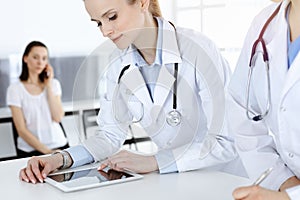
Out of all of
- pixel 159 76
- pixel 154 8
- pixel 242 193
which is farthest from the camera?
pixel 154 8

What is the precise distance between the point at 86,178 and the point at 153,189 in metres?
0.19

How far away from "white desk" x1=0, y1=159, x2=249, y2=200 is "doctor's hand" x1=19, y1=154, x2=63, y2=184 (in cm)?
2

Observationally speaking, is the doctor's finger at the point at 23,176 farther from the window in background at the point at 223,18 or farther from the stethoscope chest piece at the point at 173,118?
the window in background at the point at 223,18

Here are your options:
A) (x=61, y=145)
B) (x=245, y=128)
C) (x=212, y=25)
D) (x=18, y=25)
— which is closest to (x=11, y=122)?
(x=61, y=145)

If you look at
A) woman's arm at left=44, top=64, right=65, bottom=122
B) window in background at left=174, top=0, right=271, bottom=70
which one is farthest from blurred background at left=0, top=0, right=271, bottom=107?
woman's arm at left=44, top=64, right=65, bottom=122

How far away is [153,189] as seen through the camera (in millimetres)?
1214

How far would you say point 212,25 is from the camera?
4.14 m

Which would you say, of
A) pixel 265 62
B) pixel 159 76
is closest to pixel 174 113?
pixel 159 76

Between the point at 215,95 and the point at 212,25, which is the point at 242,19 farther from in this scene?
the point at 215,95

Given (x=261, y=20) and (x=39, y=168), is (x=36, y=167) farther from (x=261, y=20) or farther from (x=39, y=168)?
(x=261, y=20)

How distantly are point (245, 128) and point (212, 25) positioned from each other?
2.99 meters

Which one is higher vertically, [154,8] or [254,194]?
[154,8]

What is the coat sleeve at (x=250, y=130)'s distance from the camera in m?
1.20

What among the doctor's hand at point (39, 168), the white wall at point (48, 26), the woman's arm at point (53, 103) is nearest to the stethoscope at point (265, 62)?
the doctor's hand at point (39, 168)
